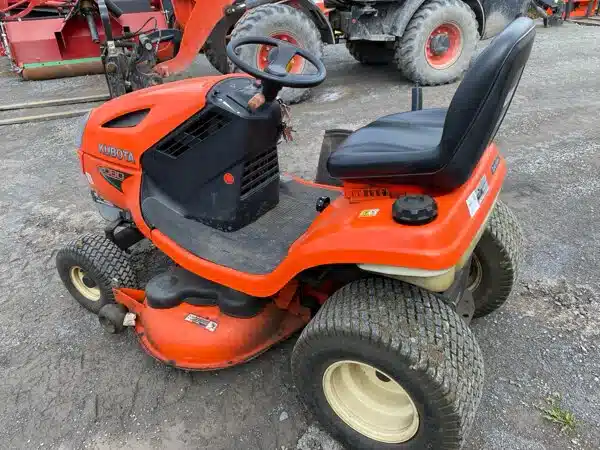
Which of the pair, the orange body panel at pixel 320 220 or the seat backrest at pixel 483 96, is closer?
the seat backrest at pixel 483 96

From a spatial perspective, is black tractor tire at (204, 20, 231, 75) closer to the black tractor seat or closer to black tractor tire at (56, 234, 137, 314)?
black tractor tire at (56, 234, 137, 314)

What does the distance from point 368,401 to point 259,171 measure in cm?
111

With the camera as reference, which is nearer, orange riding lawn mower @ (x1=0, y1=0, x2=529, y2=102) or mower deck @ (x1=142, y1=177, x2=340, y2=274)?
mower deck @ (x1=142, y1=177, x2=340, y2=274)

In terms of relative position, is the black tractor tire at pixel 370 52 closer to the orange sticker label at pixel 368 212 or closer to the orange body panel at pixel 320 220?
the orange body panel at pixel 320 220

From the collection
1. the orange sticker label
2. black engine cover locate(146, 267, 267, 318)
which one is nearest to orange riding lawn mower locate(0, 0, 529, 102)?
black engine cover locate(146, 267, 267, 318)

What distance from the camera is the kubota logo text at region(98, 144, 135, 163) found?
2.29m

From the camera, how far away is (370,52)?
23.3ft

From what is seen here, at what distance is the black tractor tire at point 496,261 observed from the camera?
2074 millimetres

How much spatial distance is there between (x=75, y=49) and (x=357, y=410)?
24.6 ft

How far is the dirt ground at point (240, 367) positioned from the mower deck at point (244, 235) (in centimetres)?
50

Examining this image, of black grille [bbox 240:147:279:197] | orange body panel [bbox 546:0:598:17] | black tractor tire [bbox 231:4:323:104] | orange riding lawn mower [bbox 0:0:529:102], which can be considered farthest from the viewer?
orange body panel [bbox 546:0:598:17]

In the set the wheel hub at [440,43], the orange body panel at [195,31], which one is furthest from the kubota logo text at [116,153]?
the wheel hub at [440,43]

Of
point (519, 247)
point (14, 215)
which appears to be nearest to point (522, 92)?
point (519, 247)

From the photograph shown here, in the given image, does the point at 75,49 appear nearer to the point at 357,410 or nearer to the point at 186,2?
the point at 186,2
